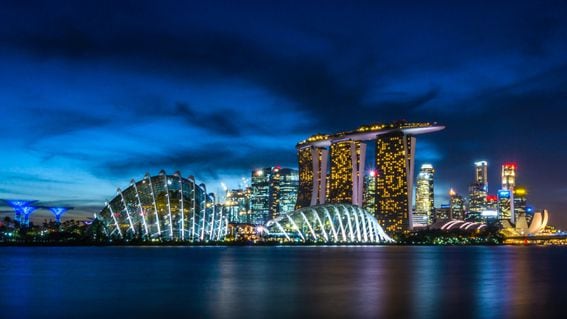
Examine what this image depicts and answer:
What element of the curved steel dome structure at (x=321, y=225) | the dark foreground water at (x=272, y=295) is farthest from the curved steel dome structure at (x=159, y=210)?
the dark foreground water at (x=272, y=295)

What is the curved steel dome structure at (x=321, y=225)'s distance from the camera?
173000 mm

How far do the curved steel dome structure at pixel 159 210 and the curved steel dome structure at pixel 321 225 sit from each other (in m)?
44.1

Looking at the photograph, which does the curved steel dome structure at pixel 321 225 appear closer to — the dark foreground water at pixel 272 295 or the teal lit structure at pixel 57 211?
the teal lit structure at pixel 57 211

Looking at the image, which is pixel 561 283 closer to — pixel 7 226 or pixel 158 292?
pixel 158 292

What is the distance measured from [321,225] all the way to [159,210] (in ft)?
195

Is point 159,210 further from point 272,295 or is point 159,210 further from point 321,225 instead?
point 272,295

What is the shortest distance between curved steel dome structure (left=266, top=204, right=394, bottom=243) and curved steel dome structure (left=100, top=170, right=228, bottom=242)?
145 feet

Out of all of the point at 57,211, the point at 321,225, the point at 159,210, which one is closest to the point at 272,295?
the point at 159,210

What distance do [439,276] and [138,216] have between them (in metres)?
78.8

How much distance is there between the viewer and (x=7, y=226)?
193625 mm

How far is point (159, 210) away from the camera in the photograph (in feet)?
412

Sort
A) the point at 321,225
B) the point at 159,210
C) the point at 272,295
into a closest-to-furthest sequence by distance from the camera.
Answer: the point at 272,295
the point at 159,210
the point at 321,225

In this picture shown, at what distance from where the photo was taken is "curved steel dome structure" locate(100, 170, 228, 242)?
123688mm

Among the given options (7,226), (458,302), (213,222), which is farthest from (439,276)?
(7,226)
